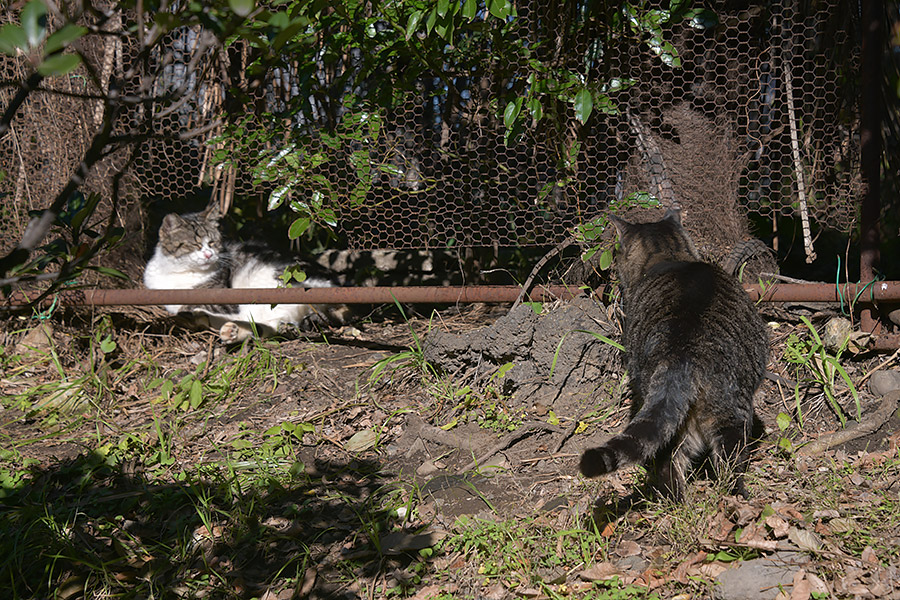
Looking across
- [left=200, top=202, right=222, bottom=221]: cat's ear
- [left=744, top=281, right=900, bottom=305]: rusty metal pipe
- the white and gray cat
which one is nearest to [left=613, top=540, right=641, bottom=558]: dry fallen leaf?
[left=744, top=281, right=900, bottom=305]: rusty metal pipe

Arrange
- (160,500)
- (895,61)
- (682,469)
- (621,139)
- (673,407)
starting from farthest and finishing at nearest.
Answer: (621,139) → (895,61) → (160,500) → (682,469) → (673,407)

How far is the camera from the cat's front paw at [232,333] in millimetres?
4047

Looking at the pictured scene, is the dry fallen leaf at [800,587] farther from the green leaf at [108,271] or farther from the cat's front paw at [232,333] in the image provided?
the cat's front paw at [232,333]

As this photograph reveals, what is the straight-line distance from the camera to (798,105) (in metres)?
3.32

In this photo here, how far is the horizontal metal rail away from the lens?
124 inches

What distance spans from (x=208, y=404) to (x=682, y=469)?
7.79 feet

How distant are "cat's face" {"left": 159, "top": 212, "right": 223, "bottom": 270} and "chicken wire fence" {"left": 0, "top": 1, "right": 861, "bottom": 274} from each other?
1.02 ft

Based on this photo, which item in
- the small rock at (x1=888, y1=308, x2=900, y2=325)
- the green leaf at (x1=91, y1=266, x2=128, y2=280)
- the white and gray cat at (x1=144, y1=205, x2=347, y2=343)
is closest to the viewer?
the green leaf at (x1=91, y1=266, x2=128, y2=280)

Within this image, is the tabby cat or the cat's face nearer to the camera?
the tabby cat

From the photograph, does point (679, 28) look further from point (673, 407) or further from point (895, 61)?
point (673, 407)

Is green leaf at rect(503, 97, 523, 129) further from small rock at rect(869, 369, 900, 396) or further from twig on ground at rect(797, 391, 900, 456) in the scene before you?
small rock at rect(869, 369, 900, 396)

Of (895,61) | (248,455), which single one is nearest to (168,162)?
(248,455)

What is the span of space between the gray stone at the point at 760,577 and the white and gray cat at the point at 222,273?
2783mm

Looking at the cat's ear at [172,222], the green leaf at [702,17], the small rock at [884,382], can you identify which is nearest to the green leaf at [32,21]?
the green leaf at [702,17]
